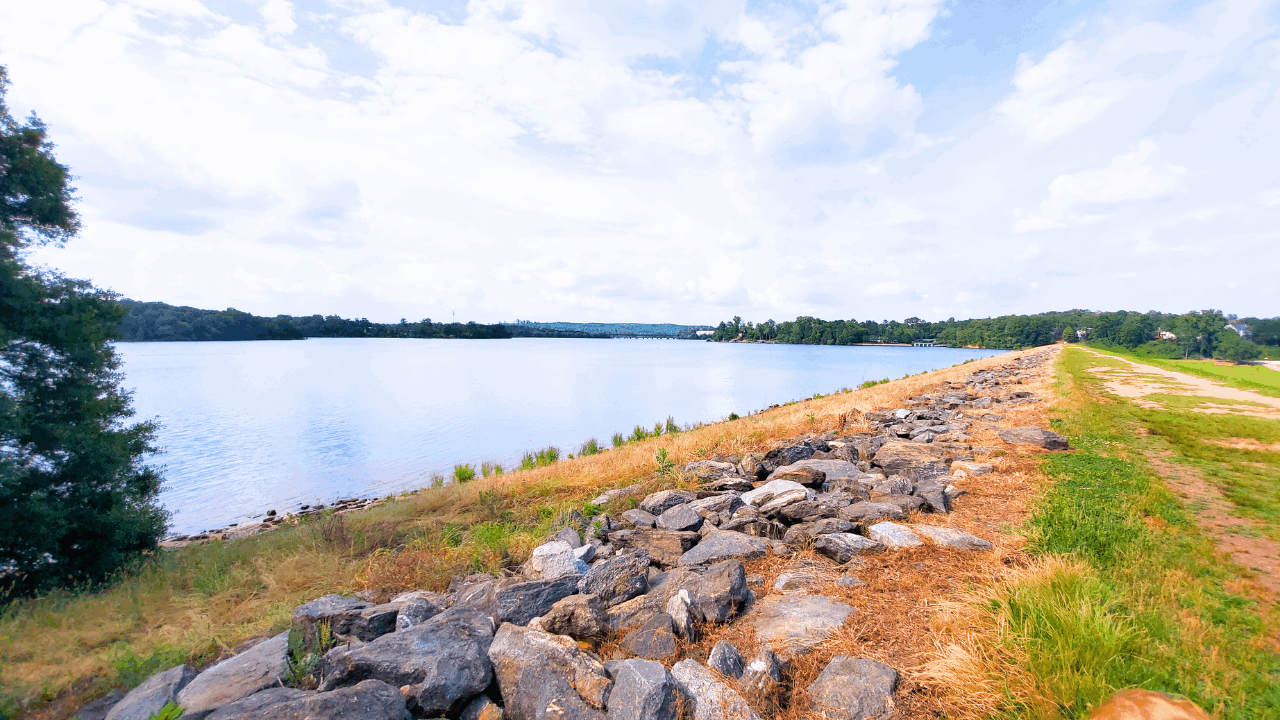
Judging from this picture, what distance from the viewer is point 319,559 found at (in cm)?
721

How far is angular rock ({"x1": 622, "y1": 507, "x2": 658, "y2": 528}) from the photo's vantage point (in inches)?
296

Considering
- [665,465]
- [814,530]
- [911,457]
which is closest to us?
[814,530]

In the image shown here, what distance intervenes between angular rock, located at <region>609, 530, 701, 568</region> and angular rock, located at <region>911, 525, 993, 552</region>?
8.74 feet

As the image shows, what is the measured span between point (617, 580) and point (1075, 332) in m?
156

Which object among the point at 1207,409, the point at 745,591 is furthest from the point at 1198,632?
the point at 1207,409

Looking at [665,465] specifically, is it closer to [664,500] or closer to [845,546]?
[664,500]

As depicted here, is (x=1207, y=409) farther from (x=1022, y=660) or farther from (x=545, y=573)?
(x=545, y=573)

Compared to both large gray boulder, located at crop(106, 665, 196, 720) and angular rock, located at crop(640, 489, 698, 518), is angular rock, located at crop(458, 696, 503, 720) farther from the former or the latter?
angular rock, located at crop(640, 489, 698, 518)

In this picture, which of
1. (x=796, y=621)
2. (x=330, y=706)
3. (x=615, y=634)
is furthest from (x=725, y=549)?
(x=330, y=706)

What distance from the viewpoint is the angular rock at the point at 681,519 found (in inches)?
281

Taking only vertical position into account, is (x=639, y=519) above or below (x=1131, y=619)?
below

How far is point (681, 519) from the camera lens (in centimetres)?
726

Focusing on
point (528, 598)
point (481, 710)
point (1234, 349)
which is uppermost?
point (1234, 349)

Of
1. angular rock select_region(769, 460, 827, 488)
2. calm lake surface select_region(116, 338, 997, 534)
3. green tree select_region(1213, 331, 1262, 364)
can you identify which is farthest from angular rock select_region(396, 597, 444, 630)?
green tree select_region(1213, 331, 1262, 364)
